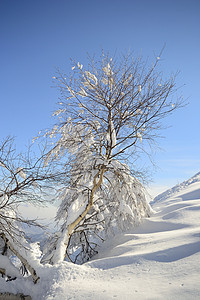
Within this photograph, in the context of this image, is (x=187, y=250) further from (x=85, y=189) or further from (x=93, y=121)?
(x=93, y=121)

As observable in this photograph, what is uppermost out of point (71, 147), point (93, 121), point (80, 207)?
point (93, 121)

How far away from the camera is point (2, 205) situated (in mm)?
3881

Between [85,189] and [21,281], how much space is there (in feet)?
7.93

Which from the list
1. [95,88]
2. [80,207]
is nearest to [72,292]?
[80,207]

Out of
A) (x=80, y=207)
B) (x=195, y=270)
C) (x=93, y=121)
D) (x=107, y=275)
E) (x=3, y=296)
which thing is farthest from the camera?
(x=93, y=121)

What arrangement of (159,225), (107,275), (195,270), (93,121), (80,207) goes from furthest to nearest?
(159,225), (93,121), (80,207), (107,275), (195,270)

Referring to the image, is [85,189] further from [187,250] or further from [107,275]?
[187,250]

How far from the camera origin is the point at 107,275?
10.6ft

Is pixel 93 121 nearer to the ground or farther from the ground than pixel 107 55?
nearer to the ground

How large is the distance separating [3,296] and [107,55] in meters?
5.94

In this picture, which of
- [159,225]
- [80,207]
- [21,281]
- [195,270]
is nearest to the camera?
[195,270]

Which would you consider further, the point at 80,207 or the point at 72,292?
the point at 80,207

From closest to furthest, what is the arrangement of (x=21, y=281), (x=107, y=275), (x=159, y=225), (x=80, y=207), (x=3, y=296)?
(x=107, y=275) → (x=3, y=296) → (x=21, y=281) → (x=80, y=207) → (x=159, y=225)

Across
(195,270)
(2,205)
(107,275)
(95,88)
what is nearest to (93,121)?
(95,88)
